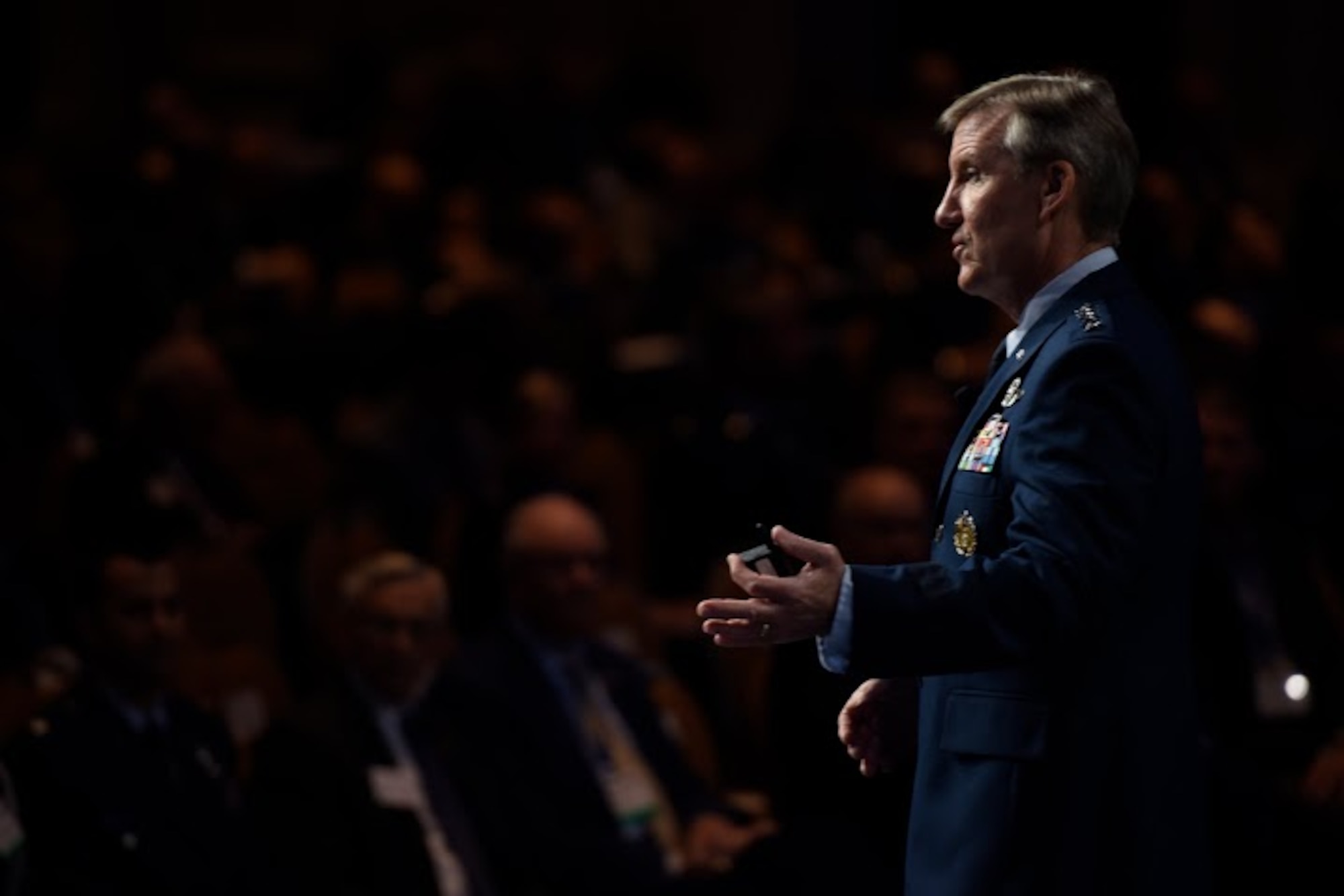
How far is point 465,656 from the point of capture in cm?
461

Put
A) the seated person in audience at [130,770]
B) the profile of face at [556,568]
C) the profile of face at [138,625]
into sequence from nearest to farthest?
the seated person in audience at [130,770], the profile of face at [138,625], the profile of face at [556,568]

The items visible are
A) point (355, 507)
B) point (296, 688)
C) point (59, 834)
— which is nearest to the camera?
point (59, 834)

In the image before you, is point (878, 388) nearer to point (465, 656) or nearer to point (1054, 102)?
point (465, 656)

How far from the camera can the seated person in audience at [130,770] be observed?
370 cm

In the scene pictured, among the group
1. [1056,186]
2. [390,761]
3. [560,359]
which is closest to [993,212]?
[1056,186]

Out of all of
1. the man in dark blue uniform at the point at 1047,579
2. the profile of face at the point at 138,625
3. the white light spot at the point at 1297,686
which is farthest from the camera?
the white light spot at the point at 1297,686

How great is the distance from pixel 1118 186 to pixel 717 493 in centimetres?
340

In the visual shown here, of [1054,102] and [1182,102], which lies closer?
[1054,102]

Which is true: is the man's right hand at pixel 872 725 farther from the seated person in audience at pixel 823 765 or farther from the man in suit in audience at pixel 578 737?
the man in suit in audience at pixel 578 737

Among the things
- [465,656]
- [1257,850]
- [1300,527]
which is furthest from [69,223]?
[1257,850]

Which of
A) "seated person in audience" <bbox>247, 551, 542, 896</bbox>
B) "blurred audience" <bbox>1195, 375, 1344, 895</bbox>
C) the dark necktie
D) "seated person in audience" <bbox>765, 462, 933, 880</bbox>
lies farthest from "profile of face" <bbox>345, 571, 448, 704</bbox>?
the dark necktie

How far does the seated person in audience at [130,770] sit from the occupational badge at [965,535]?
1.88 m

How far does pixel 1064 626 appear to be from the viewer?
221 centimetres

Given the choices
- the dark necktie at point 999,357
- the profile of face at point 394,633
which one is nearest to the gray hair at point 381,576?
the profile of face at point 394,633
